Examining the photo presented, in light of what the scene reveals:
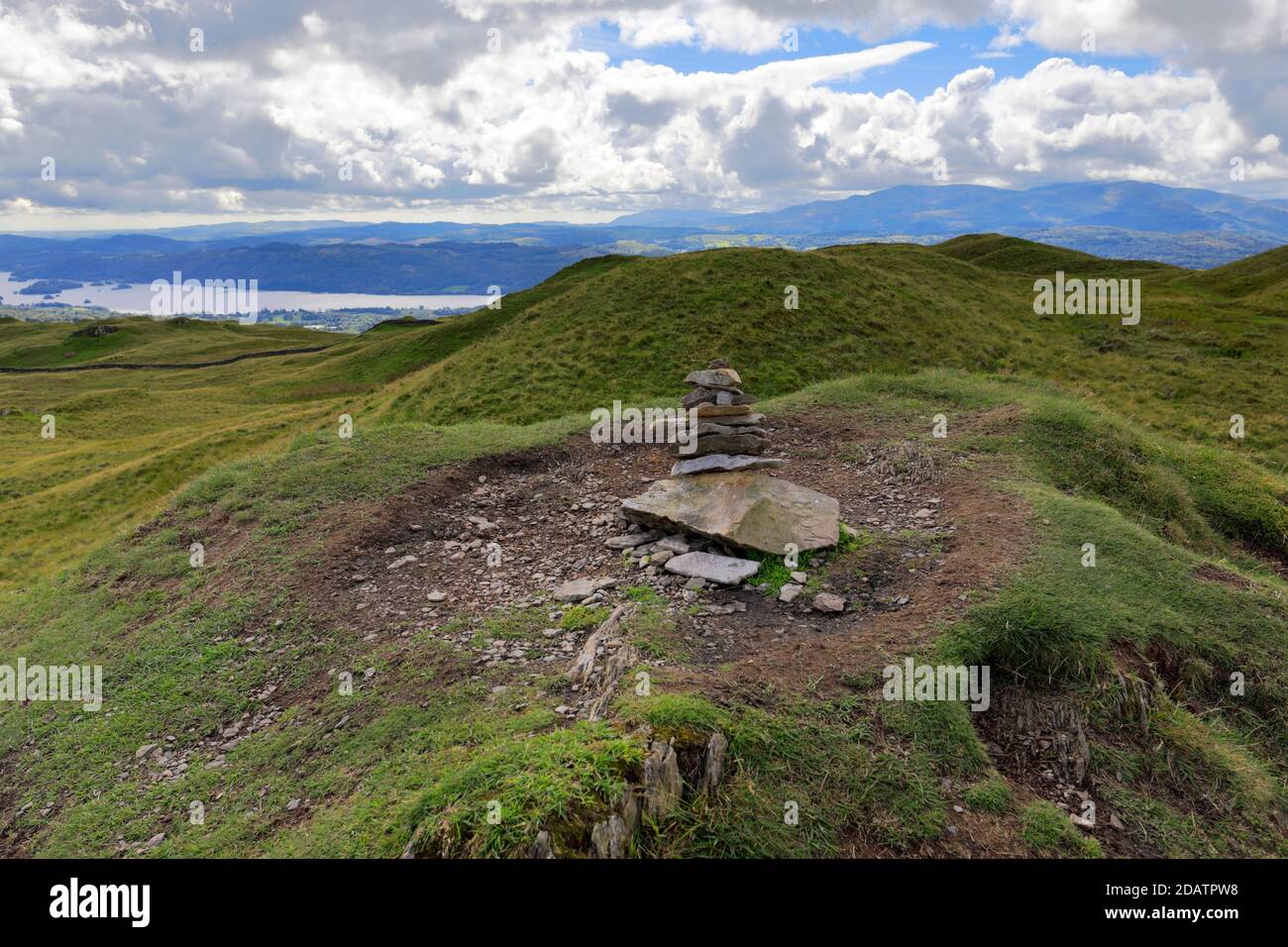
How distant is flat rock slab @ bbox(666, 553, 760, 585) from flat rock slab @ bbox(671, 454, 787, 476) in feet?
9.26

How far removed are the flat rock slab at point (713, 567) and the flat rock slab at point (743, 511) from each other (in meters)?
0.28

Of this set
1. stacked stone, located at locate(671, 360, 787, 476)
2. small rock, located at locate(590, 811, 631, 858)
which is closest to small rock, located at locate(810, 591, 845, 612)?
stacked stone, located at locate(671, 360, 787, 476)

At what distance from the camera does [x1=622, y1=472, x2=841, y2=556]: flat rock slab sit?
12367mm

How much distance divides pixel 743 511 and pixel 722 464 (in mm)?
2201

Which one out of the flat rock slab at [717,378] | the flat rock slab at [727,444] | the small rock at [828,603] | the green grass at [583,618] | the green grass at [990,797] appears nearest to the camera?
the green grass at [990,797]

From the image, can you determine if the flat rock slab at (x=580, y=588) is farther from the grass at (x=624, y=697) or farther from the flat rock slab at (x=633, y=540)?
the flat rock slab at (x=633, y=540)

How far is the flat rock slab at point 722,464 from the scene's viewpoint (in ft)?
48.1

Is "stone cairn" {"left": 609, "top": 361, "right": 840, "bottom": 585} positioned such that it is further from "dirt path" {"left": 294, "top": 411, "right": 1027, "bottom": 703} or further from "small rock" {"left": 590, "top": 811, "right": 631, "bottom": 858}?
"small rock" {"left": 590, "top": 811, "right": 631, "bottom": 858}

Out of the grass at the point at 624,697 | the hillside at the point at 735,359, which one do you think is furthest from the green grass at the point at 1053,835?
the hillside at the point at 735,359

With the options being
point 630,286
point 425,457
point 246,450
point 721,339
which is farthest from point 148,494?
point 721,339

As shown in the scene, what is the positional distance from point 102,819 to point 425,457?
11592mm

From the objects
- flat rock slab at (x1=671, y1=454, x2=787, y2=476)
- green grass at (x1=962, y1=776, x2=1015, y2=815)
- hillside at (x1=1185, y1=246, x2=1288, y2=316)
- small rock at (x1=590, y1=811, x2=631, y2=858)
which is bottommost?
green grass at (x1=962, y1=776, x2=1015, y2=815)
